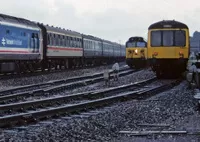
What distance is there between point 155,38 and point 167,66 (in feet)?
5.25

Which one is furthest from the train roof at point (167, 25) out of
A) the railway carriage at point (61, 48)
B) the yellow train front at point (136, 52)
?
the yellow train front at point (136, 52)

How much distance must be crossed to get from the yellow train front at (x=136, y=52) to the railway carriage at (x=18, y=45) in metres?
12.0

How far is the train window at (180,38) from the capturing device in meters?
23.0

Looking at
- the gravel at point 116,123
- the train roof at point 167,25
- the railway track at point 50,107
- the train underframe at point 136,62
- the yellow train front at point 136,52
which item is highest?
the train roof at point 167,25

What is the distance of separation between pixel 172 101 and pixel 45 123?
16.6 ft

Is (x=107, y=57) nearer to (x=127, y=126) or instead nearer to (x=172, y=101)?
(x=172, y=101)

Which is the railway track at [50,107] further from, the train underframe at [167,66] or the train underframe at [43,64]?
the train underframe at [43,64]

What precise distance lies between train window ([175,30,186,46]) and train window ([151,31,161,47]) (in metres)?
0.88

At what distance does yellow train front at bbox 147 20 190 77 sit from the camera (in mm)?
22781

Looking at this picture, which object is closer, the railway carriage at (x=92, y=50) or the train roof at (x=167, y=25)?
the train roof at (x=167, y=25)

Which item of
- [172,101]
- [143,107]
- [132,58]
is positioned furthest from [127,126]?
[132,58]

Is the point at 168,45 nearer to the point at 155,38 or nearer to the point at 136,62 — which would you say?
the point at 155,38

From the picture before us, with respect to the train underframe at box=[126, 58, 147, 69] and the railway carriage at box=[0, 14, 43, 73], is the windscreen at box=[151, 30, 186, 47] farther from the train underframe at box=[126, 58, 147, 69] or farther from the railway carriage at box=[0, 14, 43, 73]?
the train underframe at box=[126, 58, 147, 69]

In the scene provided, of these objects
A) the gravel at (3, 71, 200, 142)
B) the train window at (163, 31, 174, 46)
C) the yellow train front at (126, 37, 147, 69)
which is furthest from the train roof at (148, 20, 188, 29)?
the yellow train front at (126, 37, 147, 69)
